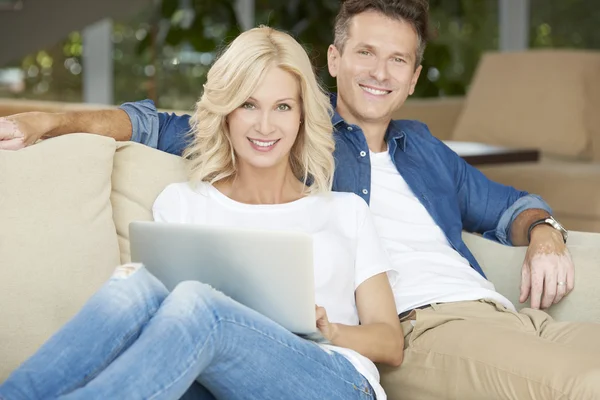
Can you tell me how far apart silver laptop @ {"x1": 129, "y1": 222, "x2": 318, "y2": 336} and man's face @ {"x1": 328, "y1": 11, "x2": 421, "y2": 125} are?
2.79ft

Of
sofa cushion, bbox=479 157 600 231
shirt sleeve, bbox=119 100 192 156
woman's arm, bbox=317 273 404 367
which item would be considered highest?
shirt sleeve, bbox=119 100 192 156

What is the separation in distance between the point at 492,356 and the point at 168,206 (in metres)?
0.80

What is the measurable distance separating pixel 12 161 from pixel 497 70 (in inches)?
142

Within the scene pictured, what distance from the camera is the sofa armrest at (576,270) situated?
2352mm

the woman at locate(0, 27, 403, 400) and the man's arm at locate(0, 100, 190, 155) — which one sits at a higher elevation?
the man's arm at locate(0, 100, 190, 155)

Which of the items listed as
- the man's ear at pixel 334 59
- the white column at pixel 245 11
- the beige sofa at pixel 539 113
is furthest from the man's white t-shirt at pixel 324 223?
the white column at pixel 245 11

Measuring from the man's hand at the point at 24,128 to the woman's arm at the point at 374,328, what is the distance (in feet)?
2.56

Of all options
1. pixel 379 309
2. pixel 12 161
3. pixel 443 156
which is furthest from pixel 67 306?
pixel 443 156

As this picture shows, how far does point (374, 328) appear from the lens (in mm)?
2008

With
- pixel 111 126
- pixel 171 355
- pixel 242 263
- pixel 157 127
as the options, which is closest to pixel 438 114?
pixel 157 127

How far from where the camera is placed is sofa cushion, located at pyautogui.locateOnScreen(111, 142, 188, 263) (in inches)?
89.2

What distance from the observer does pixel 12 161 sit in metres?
2.06

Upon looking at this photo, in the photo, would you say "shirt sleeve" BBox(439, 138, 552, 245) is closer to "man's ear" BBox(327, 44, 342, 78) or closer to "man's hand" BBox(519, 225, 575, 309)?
"man's hand" BBox(519, 225, 575, 309)

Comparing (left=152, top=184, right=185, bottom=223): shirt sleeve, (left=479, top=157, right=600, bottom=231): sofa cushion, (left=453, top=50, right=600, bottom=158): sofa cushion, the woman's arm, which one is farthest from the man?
Result: (left=453, top=50, right=600, bottom=158): sofa cushion
